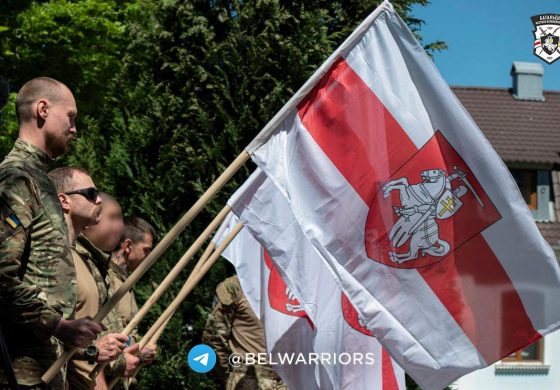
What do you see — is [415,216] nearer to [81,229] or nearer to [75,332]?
[81,229]

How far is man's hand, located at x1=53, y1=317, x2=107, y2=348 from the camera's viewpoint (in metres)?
3.71

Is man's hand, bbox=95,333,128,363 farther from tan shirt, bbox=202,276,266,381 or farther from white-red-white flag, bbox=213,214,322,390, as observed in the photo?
tan shirt, bbox=202,276,266,381

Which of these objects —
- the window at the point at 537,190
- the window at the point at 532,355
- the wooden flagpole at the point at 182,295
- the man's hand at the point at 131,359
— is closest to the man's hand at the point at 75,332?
the wooden flagpole at the point at 182,295

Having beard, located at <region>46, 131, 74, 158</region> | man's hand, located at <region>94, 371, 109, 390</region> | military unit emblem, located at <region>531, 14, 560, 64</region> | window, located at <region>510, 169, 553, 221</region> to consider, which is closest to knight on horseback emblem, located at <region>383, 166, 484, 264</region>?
man's hand, located at <region>94, 371, 109, 390</region>

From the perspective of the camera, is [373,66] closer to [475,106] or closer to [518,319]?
[518,319]

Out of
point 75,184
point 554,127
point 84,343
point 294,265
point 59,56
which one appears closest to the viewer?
point 84,343

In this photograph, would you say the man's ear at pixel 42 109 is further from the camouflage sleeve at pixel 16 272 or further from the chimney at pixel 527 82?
the chimney at pixel 527 82

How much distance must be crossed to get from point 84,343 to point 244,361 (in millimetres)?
4355

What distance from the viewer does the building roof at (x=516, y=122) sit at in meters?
27.2

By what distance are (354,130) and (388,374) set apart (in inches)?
98.7

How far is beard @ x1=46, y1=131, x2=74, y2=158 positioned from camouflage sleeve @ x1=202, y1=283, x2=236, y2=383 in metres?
4.04

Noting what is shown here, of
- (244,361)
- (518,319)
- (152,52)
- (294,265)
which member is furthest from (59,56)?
(518,319)

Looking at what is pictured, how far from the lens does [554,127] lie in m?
28.9

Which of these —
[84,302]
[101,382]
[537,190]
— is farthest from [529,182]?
[84,302]
